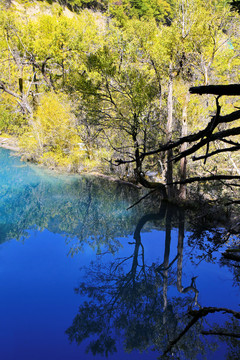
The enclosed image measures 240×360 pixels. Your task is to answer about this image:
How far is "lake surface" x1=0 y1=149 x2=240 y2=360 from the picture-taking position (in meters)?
4.37

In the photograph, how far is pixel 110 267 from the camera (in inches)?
267

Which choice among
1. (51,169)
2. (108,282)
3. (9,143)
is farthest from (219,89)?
(9,143)

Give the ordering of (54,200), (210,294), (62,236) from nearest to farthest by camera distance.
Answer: (210,294), (62,236), (54,200)

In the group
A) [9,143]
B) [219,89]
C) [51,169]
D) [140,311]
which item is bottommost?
[140,311]

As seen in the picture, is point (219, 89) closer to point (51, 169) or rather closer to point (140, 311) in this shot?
point (140, 311)

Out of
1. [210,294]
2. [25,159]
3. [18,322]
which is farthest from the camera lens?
[25,159]

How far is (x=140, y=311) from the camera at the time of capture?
5242 millimetres

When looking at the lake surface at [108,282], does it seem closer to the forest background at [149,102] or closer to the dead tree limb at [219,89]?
the dead tree limb at [219,89]

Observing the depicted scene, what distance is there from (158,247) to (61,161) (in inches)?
377

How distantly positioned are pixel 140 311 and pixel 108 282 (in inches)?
44.8

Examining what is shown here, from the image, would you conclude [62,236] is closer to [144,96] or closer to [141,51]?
[144,96]

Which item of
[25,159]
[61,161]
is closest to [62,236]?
Result: [61,161]

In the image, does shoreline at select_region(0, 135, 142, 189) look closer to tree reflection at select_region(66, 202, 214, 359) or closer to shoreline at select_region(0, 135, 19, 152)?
shoreline at select_region(0, 135, 19, 152)

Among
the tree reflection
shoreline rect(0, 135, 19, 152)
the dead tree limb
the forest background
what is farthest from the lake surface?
shoreline rect(0, 135, 19, 152)
